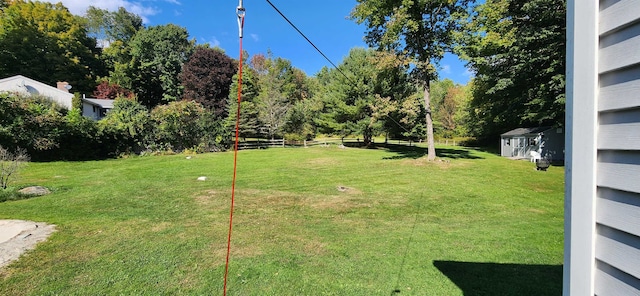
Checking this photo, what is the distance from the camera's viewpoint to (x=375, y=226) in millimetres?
5750

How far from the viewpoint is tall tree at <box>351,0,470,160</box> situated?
14422 mm

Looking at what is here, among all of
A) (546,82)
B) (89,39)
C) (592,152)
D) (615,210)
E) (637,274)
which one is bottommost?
(637,274)

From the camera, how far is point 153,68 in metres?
39.0

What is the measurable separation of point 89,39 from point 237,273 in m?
49.7

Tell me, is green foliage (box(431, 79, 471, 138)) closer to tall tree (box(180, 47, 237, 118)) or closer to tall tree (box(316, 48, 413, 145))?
tall tree (box(316, 48, 413, 145))

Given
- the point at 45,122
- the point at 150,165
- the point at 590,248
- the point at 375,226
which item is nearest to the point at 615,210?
the point at 590,248

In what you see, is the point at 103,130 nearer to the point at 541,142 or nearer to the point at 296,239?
the point at 296,239

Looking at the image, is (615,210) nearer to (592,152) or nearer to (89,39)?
(592,152)

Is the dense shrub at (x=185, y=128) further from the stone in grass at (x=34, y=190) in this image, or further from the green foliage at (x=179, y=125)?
the stone in grass at (x=34, y=190)

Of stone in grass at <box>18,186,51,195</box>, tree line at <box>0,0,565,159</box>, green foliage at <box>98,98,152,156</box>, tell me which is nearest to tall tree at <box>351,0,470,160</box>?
tree line at <box>0,0,565,159</box>

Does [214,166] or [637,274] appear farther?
[214,166]

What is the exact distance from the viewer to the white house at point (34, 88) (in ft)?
70.9

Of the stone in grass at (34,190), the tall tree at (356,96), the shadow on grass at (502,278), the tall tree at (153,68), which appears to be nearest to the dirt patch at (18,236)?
the stone in grass at (34,190)

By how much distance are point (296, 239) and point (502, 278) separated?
296 centimetres
